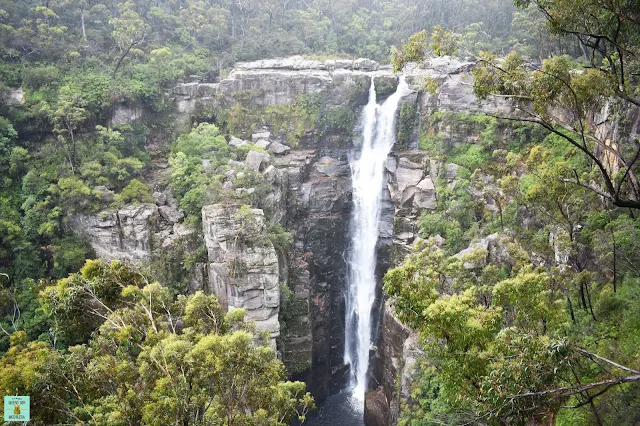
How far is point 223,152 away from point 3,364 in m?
16.8

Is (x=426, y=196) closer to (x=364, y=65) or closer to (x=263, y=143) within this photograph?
(x=263, y=143)

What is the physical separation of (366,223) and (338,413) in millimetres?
11443

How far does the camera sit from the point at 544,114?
8523 mm

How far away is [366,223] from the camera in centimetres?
2823

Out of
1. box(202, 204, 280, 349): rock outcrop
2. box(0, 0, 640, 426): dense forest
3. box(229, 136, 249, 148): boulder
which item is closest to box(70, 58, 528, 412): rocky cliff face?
box(202, 204, 280, 349): rock outcrop

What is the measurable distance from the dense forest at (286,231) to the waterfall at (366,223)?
1.77m

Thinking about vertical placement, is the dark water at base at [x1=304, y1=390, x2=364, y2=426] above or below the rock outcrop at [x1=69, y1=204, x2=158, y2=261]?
below

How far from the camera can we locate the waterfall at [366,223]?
27.5 m

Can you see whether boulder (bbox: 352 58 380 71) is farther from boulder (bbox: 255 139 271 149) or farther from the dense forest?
boulder (bbox: 255 139 271 149)

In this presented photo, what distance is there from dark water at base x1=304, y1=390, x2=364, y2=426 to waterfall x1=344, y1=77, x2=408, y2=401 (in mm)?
1564

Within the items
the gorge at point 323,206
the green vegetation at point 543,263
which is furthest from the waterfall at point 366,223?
the green vegetation at point 543,263

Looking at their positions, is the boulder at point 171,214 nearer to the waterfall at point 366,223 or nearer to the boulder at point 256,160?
the boulder at point 256,160

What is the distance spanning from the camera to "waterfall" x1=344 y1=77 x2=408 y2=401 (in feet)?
90.2

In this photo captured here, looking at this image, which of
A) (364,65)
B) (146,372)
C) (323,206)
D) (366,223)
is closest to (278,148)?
(323,206)
